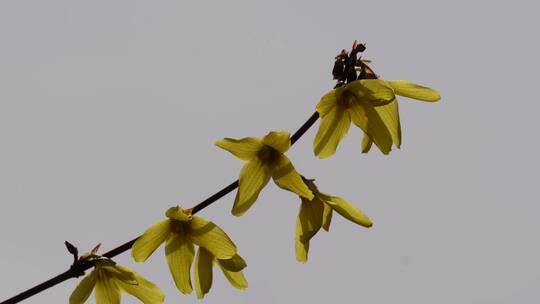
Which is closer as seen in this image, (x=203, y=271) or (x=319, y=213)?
(x=319, y=213)

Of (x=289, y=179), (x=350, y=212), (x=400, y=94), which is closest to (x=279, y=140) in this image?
(x=289, y=179)

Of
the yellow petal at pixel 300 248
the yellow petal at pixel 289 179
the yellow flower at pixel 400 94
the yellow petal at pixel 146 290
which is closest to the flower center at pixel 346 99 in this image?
the yellow flower at pixel 400 94

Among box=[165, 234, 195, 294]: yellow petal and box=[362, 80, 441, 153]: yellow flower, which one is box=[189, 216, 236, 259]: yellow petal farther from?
box=[362, 80, 441, 153]: yellow flower

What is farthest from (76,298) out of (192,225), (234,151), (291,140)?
(291,140)

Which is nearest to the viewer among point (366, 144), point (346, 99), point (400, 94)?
point (346, 99)

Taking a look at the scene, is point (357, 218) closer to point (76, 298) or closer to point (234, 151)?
point (234, 151)

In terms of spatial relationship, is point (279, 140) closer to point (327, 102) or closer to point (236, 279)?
point (327, 102)
